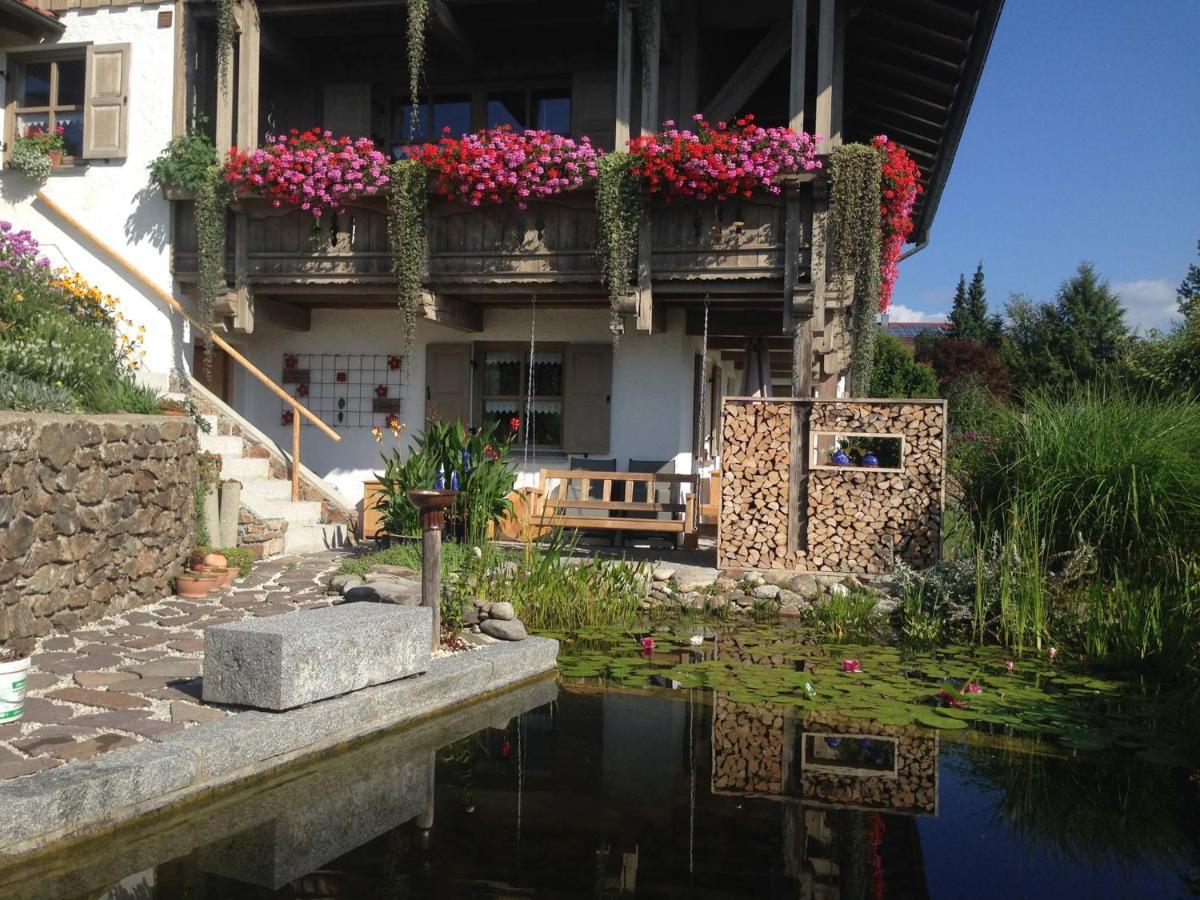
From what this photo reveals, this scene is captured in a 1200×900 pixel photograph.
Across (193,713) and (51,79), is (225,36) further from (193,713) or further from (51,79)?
(193,713)

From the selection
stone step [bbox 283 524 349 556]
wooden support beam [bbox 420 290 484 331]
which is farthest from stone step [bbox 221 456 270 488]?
wooden support beam [bbox 420 290 484 331]

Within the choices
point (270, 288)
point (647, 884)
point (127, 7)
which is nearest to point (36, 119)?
point (127, 7)

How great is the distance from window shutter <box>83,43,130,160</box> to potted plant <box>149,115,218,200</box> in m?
0.63

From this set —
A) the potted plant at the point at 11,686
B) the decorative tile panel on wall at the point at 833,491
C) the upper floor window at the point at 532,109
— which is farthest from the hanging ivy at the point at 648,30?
the potted plant at the point at 11,686

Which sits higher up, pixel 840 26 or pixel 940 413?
pixel 840 26

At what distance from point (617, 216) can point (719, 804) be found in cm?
663

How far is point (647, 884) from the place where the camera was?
328cm

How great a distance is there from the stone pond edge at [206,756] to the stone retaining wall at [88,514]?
2213 millimetres

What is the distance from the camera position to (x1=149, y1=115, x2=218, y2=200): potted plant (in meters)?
10.8

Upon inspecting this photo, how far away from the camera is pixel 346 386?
40.1ft

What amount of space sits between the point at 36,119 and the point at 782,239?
8.34 metres

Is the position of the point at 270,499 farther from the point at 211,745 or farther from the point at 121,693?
the point at 211,745

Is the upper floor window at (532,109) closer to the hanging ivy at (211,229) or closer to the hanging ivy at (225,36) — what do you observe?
the hanging ivy at (225,36)

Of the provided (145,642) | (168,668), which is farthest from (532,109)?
(168,668)
